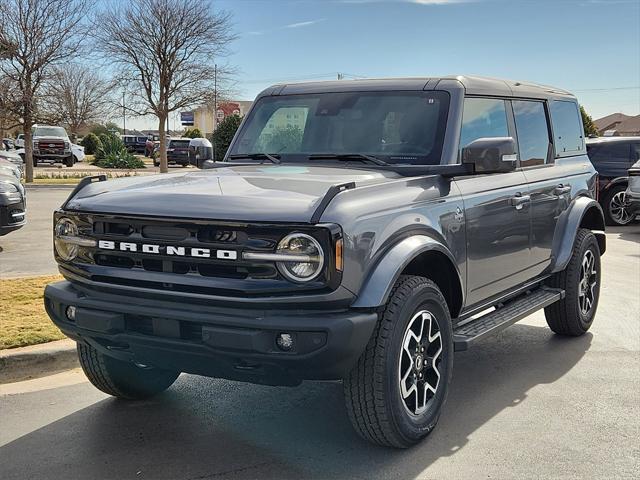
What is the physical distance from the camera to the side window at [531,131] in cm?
541

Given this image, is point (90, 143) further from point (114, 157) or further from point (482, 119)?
point (482, 119)

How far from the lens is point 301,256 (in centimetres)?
323

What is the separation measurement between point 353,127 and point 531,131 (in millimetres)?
1616

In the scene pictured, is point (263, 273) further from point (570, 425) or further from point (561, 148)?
point (561, 148)

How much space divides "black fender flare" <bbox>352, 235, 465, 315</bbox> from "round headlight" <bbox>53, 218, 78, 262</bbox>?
5.23 ft

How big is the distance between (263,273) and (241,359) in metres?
0.40

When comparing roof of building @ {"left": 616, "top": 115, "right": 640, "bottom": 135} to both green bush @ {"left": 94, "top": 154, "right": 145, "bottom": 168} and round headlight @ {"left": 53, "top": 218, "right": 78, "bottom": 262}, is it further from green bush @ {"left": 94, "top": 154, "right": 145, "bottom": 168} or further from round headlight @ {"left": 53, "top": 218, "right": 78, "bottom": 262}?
round headlight @ {"left": 53, "top": 218, "right": 78, "bottom": 262}

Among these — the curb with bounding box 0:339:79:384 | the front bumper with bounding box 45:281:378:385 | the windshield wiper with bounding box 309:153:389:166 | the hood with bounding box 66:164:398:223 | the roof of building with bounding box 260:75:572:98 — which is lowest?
the curb with bounding box 0:339:79:384

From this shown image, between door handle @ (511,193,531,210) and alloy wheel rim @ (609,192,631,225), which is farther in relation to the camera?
alloy wheel rim @ (609,192,631,225)

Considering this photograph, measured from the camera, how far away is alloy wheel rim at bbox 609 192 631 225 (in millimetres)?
14695

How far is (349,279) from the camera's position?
3277mm

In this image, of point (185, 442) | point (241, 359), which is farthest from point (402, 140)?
point (185, 442)

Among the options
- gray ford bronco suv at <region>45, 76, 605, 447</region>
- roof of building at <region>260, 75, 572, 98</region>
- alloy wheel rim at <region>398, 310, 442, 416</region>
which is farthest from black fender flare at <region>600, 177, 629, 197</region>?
alloy wheel rim at <region>398, 310, 442, 416</region>

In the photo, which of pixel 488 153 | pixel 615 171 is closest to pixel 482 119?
pixel 488 153
